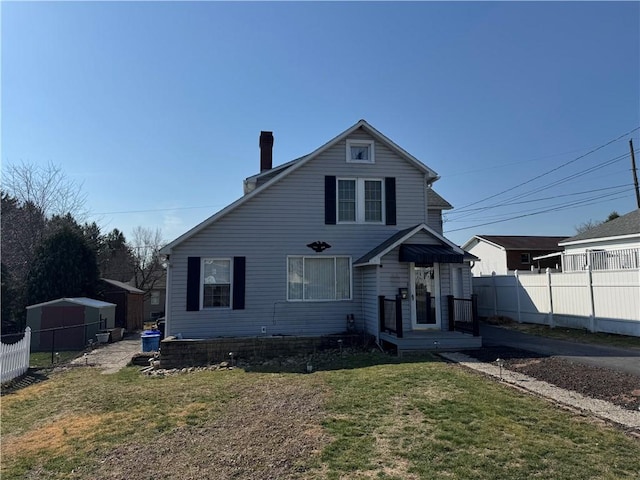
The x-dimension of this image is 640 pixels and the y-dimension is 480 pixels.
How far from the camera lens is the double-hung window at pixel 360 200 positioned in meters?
14.2

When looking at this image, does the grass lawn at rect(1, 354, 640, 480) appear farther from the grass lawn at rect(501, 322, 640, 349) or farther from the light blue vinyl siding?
the grass lawn at rect(501, 322, 640, 349)

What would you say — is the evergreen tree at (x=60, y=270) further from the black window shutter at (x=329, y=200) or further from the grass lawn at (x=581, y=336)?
the grass lawn at (x=581, y=336)

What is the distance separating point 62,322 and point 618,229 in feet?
85.6

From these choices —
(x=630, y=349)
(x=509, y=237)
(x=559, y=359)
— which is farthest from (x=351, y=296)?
(x=509, y=237)

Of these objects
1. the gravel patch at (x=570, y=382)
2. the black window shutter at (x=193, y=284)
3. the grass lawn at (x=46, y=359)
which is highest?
the black window shutter at (x=193, y=284)

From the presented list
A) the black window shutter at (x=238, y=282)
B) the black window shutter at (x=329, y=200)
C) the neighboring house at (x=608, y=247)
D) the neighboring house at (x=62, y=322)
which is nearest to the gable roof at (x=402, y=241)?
the black window shutter at (x=329, y=200)

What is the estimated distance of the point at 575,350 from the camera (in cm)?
1101

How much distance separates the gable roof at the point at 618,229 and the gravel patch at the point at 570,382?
12.6 metres

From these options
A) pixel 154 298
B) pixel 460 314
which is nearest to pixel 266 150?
pixel 460 314

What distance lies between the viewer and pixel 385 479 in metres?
4.17

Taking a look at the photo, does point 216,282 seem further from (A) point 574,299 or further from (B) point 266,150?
(A) point 574,299

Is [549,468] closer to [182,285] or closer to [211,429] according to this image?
[211,429]

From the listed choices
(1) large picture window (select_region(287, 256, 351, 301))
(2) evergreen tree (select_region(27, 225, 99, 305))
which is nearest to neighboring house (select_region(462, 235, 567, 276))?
(1) large picture window (select_region(287, 256, 351, 301))

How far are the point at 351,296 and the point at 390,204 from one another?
3375mm
